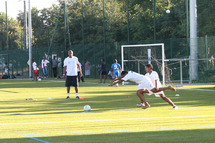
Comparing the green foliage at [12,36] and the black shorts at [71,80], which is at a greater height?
the green foliage at [12,36]

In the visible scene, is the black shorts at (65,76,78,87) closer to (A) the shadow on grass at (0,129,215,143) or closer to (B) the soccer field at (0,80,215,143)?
(B) the soccer field at (0,80,215,143)

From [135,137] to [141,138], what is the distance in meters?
0.18

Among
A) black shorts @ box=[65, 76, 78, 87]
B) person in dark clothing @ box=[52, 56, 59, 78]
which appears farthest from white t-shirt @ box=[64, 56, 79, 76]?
person in dark clothing @ box=[52, 56, 59, 78]

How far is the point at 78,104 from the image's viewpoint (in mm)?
17641

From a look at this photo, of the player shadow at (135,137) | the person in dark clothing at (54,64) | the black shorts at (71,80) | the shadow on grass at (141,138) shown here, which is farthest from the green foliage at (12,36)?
the shadow on grass at (141,138)

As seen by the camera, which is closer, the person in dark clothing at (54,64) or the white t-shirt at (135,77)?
the white t-shirt at (135,77)

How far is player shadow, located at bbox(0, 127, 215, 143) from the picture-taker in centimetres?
938

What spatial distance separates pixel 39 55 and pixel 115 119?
4146 centimetres

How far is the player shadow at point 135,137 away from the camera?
9375 millimetres

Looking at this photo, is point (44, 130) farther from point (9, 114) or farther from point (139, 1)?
point (139, 1)

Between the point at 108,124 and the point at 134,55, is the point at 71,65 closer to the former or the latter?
the point at 108,124

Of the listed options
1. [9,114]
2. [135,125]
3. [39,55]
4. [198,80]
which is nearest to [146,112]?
[135,125]

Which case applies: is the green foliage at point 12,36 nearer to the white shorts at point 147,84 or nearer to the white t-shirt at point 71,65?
the white t-shirt at point 71,65

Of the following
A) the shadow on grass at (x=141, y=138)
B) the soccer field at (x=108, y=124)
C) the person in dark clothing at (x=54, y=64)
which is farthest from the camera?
the person in dark clothing at (x=54, y=64)
